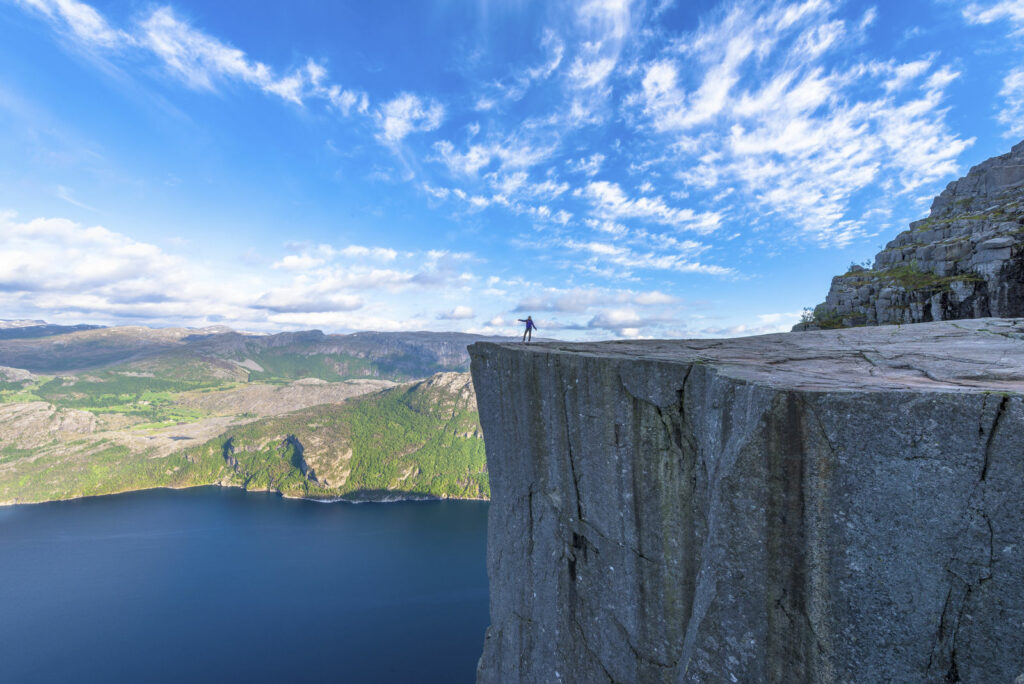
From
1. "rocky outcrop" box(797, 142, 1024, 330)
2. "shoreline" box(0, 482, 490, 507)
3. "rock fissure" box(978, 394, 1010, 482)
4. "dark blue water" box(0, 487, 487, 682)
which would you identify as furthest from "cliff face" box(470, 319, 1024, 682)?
"shoreline" box(0, 482, 490, 507)

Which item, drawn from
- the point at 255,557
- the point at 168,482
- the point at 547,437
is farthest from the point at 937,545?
the point at 168,482

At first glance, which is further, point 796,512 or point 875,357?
point 875,357

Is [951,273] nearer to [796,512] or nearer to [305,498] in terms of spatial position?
[796,512]

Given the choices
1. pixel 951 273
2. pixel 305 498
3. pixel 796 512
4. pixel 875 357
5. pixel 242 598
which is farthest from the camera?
pixel 305 498

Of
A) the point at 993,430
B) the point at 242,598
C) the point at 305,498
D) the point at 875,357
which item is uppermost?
the point at 875,357

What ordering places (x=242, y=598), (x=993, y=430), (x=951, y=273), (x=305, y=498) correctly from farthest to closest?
1. (x=305, y=498)
2. (x=242, y=598)
3. (x=951, y=273)
4. (x=993, y=430)

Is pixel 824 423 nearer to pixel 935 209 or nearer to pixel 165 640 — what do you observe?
pixel 935 209

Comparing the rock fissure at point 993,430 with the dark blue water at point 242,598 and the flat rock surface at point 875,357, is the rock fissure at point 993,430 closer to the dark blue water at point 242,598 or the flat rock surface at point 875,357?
the flat rock surface at point 875,357

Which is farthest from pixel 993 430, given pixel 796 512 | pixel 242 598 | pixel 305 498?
pixel 305 498
